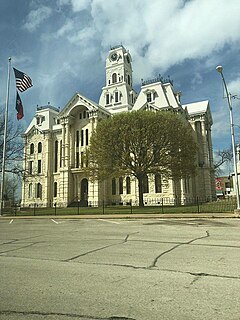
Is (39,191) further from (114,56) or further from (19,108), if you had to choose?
(114,56)

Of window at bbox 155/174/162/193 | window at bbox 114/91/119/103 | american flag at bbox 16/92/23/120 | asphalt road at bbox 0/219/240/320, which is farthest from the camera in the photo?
window at bbox 114/91/119/103

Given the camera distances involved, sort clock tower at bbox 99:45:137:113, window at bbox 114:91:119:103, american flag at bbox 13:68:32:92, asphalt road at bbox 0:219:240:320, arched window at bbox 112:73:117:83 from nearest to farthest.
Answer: asphalt road at bbox 0:219:240:320 < american flag at bbox 13:68:32:92 < clock tower at bbox 99:45:137:113 < window at bbox 114:91:119:103 < arched window at bbox 112:73:117:83

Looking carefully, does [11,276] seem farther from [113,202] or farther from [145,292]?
Answer: [113,202]

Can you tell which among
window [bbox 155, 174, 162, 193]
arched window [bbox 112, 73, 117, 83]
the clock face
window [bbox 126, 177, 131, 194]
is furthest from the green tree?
the clock face

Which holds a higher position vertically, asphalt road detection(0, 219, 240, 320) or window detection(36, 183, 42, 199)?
window detection(36, 183, 42, 199)

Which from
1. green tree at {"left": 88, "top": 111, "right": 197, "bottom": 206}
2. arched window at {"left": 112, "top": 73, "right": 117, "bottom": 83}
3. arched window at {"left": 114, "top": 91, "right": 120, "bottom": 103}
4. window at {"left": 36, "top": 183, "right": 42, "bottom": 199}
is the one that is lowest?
window at {"left": 36, "top": 183, "right": 42, "bottom": 199}

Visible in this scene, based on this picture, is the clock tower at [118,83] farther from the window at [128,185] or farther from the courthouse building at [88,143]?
the window at [128,185]

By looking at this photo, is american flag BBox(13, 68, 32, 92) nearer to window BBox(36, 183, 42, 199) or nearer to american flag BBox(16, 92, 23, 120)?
american flag BBox(16, 92, 23, 120)

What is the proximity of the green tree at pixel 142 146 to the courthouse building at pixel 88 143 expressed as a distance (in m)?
7.60

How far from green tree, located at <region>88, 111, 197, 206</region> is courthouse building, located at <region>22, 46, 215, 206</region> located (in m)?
7.60

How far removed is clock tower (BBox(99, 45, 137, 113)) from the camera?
2295 inches

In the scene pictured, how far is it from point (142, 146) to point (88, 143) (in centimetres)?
1941

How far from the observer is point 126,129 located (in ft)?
112

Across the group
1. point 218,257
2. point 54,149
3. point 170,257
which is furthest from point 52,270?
point 54,149
